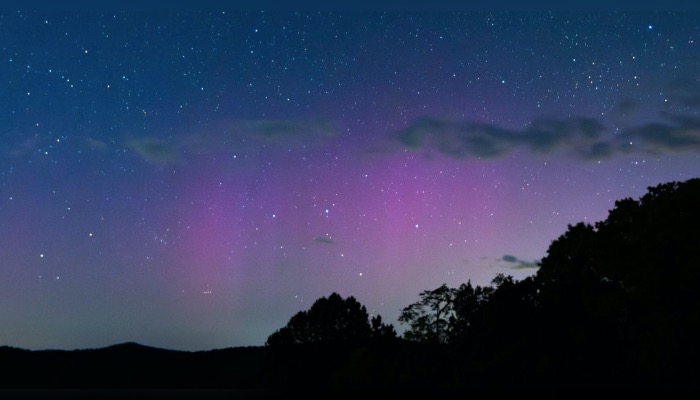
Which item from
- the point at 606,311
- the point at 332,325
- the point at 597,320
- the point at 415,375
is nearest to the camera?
the point at 606,311

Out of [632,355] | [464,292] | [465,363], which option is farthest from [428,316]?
[632,355]

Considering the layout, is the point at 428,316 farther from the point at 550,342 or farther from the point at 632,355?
the point at 632,355

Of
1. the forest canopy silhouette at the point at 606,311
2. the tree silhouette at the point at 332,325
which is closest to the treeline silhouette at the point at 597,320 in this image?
the forest canopy silhouette at the point at 606,311

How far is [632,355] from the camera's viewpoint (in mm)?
47000

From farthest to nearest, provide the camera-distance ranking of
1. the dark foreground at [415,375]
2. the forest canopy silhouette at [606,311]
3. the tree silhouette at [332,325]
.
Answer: the tree silhouette at [332,325] < the dark foreground at [415,375] < the forest canopy silhouette at [606,311]

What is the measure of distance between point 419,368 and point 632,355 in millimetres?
25450

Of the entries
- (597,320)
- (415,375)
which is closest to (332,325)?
(415,375)

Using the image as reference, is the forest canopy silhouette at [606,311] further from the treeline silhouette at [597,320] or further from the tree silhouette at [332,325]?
the tree silhouette at [332,325]

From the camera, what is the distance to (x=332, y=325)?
349 ft

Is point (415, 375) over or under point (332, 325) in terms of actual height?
under

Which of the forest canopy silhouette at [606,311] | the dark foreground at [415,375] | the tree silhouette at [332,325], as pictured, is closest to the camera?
the forest canopy silhouette at [606,311]

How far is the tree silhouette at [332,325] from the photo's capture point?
10406 cm

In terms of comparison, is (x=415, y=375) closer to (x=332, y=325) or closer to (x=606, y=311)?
(x=606, y=311)

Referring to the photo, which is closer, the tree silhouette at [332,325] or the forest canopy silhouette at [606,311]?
the forest canopy silhouette at [606,311]
